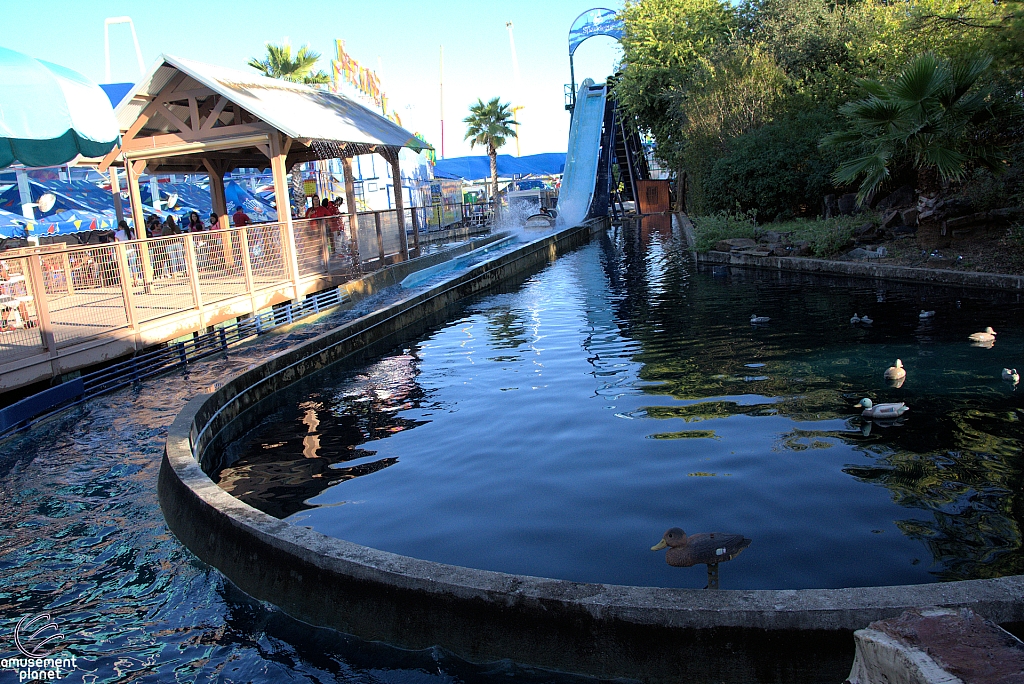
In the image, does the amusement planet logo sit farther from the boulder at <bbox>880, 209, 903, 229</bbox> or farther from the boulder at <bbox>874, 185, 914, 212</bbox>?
the boulder at <bbox>874, 185, 914, 212</bbox>

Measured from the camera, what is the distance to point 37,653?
12.3 feet

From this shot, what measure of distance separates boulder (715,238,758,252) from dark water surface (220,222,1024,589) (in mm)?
6867

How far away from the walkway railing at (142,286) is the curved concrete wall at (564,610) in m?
4.96

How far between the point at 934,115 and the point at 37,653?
46.9 feet

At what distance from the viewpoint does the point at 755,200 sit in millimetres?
22672

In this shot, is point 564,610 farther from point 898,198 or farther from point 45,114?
point 898,198

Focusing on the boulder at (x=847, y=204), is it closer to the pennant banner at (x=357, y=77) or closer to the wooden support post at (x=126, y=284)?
→ the wooden support post at (x=126, y=284)

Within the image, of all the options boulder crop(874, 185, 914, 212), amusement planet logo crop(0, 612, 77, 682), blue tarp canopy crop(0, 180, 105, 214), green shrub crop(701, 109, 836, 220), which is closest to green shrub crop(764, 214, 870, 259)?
boulder crop(874, 185, 914, 212)

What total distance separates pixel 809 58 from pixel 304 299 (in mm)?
21297

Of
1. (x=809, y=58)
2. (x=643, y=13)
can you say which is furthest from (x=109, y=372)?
(x=643, y=13)

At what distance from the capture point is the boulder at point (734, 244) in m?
18.3

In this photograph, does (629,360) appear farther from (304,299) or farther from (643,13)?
(643,13)

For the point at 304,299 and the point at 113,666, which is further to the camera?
the point at 304,299

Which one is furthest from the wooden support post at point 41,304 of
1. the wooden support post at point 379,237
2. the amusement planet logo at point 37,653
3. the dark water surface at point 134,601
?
the wooden support post at point 379,237
